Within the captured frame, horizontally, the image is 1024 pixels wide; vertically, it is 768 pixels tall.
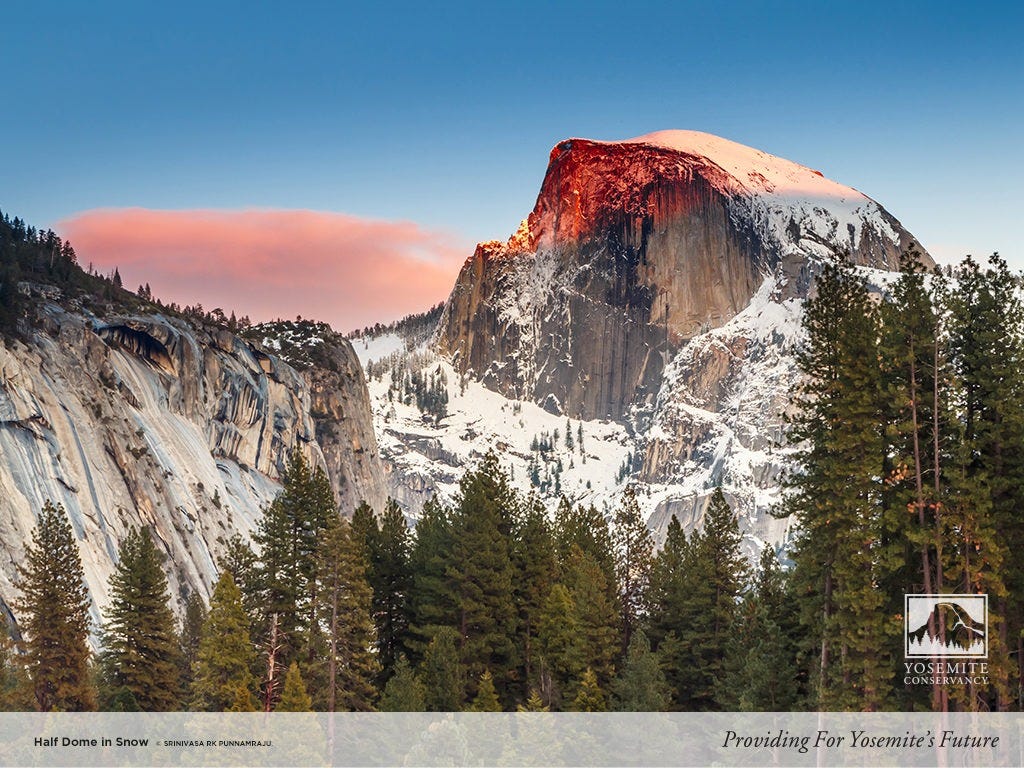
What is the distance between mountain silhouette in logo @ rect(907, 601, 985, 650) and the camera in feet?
120

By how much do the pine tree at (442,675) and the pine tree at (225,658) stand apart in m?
7.41

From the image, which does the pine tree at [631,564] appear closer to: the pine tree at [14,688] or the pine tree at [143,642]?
the pine tree at [143,642]

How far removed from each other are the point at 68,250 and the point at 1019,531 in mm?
118007

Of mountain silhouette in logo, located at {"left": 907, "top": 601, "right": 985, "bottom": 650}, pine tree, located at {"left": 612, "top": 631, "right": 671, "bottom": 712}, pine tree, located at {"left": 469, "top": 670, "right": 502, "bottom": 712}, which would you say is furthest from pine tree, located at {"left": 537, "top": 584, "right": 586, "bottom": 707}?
mountain silhouette in logo, located at {"left": 907, "top": 601, "right": 985, "bottom": 650}

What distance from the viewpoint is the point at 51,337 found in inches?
4126

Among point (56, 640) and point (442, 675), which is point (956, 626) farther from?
point (56, 640)

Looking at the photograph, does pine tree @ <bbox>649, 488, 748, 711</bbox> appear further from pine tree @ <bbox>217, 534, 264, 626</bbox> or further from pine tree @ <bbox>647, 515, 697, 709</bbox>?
pine tree @ <bbox>217, 534, 264, 626</bbox>

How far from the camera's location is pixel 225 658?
1861 inches

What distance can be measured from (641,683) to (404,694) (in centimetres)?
958

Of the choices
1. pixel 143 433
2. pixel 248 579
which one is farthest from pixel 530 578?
pixel 143 433

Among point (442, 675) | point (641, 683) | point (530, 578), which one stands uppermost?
point (530, 578)

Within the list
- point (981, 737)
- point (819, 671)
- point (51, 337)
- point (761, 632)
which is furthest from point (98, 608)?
point (981, 737)

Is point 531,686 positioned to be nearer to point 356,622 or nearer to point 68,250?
point 356,622

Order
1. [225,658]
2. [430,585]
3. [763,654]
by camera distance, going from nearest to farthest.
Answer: [763,654]
[225,658]
[430,585]
